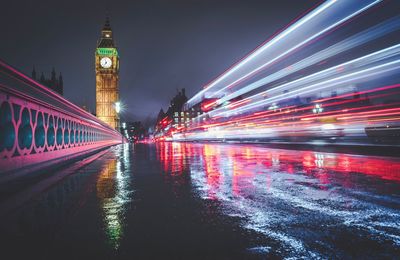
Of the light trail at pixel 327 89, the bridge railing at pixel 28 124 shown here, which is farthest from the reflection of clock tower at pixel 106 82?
the bridge railing at pixel 28 124

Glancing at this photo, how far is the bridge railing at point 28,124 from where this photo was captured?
7.93 metres

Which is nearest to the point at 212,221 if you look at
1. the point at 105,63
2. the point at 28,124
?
the point at 28,124

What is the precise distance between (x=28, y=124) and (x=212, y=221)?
7.49 m

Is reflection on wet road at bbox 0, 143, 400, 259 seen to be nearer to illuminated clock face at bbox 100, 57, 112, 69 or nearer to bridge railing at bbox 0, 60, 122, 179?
bridge railing at bbox 0, 60, 122, 179

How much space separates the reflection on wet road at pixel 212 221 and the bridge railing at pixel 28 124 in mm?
1764

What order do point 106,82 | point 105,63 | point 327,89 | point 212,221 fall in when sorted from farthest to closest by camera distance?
point 105,63
point 106,82
point 327,89
point 212,221

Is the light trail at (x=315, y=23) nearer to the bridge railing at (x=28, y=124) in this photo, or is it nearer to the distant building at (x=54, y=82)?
A: the bridge railing at (x=28, y=124)

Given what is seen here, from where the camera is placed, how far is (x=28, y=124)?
965cm

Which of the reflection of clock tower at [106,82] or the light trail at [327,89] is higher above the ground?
the reflection of clock tower at [106,82]

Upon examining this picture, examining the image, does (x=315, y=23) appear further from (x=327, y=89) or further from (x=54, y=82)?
(x=54, y=82)

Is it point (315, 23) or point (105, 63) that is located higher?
point (105, 63)

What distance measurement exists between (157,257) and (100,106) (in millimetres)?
131999

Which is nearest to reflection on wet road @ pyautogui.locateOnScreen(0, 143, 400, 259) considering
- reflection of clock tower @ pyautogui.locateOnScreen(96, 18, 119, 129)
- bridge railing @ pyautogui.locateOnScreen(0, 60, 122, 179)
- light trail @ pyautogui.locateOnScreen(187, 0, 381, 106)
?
bridge railing @ pyautogui.locateOnScreen(0, 60, 122, 179)

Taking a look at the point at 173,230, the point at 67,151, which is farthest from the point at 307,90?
the point at 173,230
